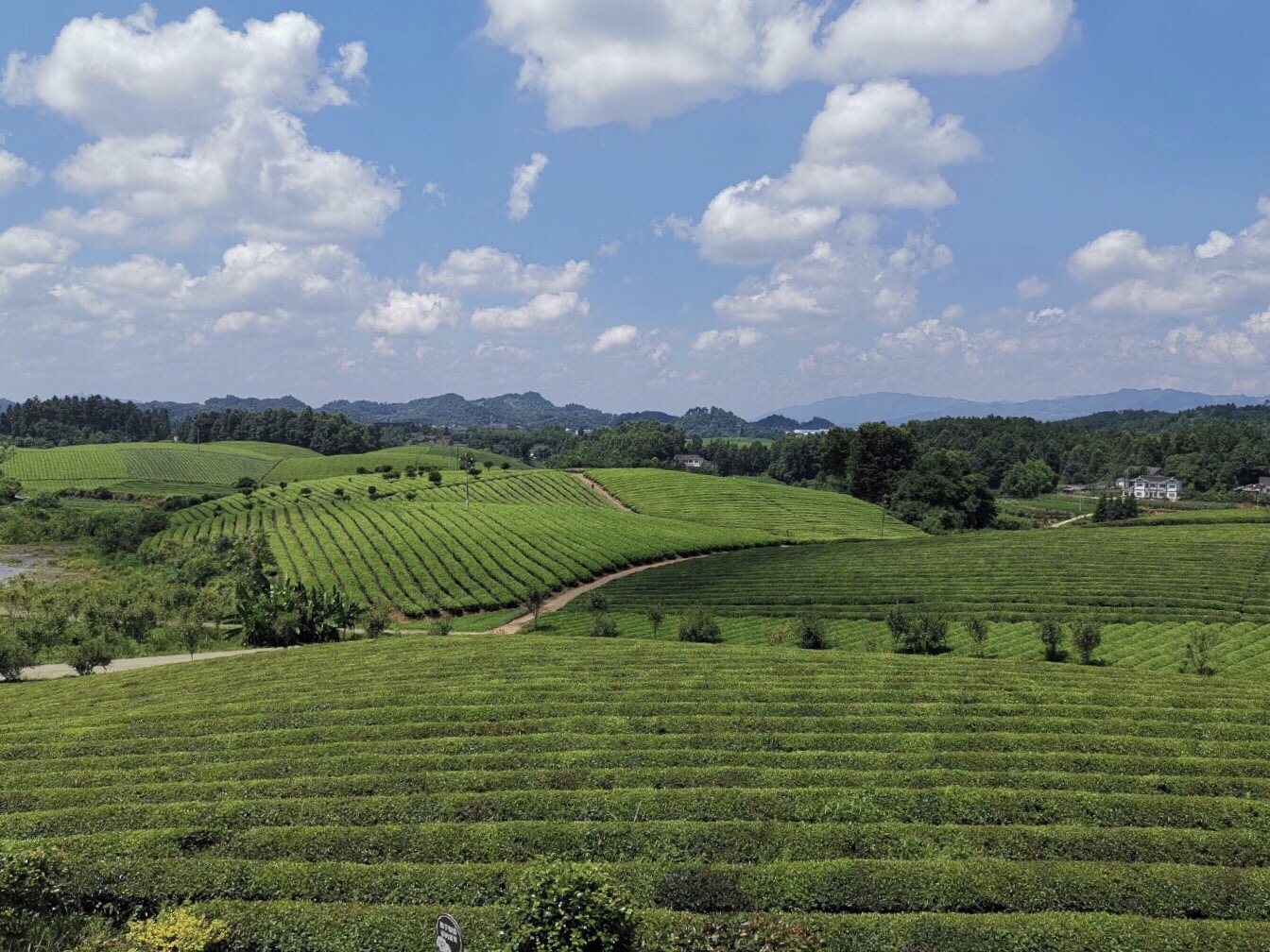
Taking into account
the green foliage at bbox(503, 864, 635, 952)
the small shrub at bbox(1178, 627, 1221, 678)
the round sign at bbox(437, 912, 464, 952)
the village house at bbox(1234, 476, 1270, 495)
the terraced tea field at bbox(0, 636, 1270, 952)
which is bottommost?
the small shrub at bbox(1178, 627, 1221, 678)

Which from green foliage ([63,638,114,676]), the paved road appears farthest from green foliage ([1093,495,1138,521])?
green foliage ([63,638,114,676])

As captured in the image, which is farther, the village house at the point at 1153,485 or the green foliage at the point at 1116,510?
the village house at the point at 1153,485

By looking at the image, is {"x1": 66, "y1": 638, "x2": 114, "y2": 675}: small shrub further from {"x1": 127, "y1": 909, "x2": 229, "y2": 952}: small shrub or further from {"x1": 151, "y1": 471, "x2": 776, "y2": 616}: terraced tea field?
{"x1": 127, "y1": 909, "x2": 229, "y2": 952}: small shrub

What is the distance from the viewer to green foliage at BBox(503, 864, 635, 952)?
38.7 ft

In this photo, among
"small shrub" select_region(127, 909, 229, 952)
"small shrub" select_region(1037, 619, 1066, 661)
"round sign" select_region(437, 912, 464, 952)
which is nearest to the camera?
"round sign" select_region(437, 912, 464, 952)

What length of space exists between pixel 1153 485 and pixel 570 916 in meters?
214

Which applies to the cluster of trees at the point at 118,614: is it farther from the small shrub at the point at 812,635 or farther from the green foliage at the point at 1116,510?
the green foliage at the point at 1116,510

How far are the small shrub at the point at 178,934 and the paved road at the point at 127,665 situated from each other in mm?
35135

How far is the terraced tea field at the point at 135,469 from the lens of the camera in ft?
496

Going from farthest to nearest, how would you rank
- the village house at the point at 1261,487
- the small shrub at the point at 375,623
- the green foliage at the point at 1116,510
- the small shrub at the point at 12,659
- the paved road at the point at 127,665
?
the village house at the point at 1261,487, the green foliage at the point at 1116,510, the small shrub at the point at 375,623, the paved road at the point at 127,665, the small shrub at the point at 12,659

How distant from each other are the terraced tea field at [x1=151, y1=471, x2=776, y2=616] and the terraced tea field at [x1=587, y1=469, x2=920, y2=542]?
7.85 meters

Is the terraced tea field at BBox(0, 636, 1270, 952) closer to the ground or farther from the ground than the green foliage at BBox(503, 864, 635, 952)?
closer to the ground

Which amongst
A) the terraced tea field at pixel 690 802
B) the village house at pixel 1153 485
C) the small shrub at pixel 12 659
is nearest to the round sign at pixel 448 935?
the terraced tea field at pixel 690 802

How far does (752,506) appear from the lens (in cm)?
13100
